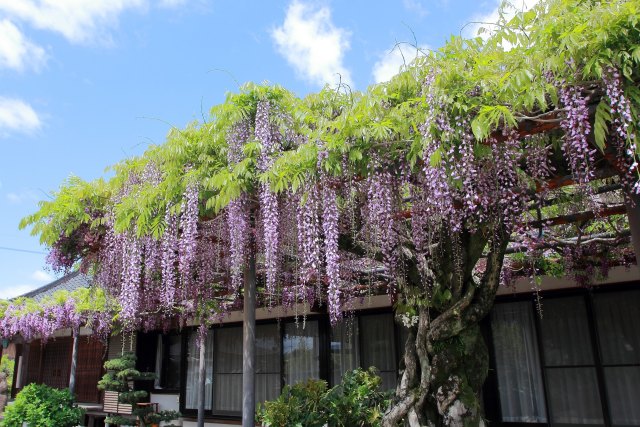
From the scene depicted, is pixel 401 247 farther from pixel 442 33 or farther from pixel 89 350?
pixel 89 350

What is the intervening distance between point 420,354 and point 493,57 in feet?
8.28

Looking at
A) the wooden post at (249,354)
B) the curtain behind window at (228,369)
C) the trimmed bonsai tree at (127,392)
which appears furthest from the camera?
the curtain behind window at (228,369)

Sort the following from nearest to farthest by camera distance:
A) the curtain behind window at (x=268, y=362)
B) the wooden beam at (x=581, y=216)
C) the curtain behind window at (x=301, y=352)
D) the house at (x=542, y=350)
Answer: the wooden beam at (x=581, y=216) → the house at (x=542, y=350) → the curtain behind window at (x=301, y=352) → the curtain behind window at (x=268, y=362)

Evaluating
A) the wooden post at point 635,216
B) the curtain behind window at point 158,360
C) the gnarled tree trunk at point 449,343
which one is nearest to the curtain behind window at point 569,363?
the gnarled tree trunk at point 449,343

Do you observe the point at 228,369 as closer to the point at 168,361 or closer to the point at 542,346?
the point at 168,361

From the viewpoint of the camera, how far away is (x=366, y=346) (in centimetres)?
762

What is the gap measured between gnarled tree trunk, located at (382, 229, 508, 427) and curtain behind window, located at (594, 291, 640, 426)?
2.54 metres

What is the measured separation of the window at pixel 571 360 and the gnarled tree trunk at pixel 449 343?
7.82 ft

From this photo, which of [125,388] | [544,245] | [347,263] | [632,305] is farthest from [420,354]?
[125,388]

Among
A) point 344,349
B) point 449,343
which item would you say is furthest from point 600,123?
point 344,349

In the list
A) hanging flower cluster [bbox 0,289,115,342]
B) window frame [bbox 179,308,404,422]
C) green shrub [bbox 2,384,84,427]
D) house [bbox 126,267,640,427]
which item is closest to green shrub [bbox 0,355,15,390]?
hanging flower cluster [bbox 0,289,115,342]

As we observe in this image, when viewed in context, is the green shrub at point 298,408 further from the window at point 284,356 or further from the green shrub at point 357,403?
the window at point 284,356

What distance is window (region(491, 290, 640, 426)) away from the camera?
5897 mm

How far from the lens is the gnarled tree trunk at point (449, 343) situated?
13.9 feet
